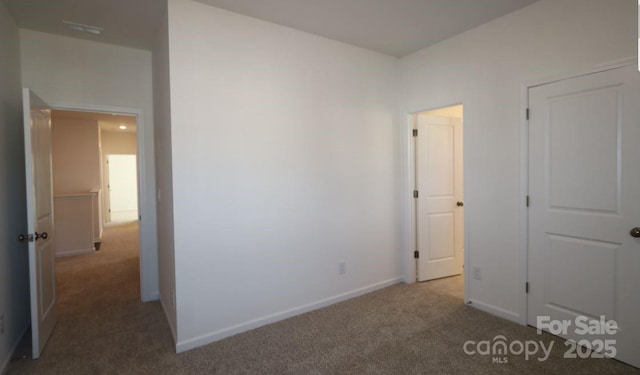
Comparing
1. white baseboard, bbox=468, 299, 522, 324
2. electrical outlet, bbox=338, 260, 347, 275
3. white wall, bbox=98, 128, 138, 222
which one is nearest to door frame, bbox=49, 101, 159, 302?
electrical outlet, bbox=338, 260, 347, 275

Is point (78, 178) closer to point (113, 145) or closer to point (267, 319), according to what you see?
point (113, 145)

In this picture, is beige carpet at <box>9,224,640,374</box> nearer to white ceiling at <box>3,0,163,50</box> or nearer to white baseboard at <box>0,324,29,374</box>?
white baseboard at <box>0,324,29,374</box>

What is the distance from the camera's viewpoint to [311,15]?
2682 millimetres

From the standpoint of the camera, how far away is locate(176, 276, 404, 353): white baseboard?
2441mm

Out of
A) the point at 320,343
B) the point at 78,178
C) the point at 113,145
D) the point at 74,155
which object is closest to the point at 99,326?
the point at 320,343

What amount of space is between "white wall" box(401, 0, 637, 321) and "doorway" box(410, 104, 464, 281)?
1.82 ft

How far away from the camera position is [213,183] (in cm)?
253

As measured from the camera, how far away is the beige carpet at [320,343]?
2170 mm

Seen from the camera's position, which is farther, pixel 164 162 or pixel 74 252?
pixel 74 252

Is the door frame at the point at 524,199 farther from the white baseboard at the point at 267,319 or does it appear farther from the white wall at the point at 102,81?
the white wall at the point at 102,81

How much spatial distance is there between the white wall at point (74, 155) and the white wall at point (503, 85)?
6.61 metres

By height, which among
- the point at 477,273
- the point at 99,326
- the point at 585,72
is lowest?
the point at 99,326

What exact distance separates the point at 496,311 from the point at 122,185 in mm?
11461

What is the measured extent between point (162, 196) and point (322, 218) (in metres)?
1.56
